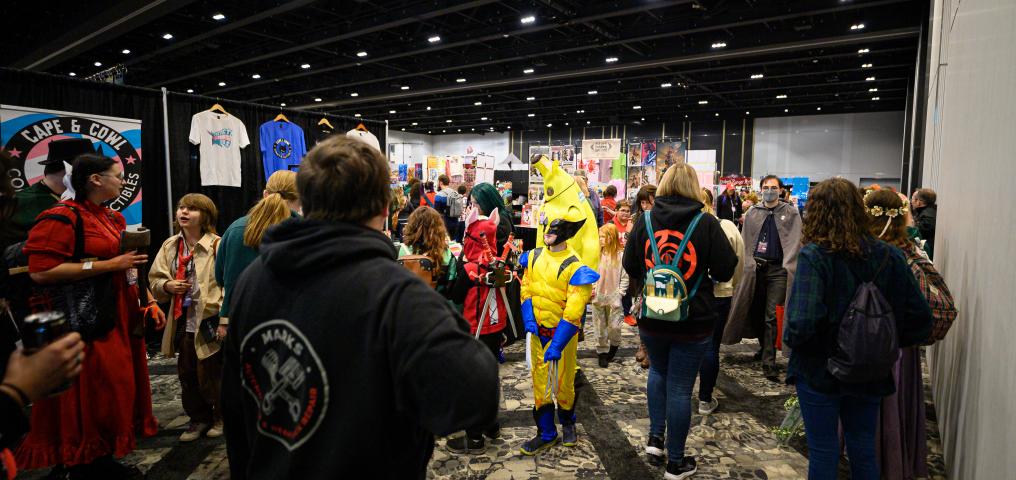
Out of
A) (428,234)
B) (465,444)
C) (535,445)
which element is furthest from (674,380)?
(428,234)

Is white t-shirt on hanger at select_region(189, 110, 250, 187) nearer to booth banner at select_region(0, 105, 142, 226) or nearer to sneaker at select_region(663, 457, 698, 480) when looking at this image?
booth banner at select_region(0, 105, 142, 226)

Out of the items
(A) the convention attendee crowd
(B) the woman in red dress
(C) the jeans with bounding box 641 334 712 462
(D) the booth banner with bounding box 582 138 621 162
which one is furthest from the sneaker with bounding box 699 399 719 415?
(D) the booth banner with bounding box 582 138 621 162

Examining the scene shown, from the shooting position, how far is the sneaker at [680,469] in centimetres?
280

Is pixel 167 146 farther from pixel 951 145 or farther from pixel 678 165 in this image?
pixel 951 145

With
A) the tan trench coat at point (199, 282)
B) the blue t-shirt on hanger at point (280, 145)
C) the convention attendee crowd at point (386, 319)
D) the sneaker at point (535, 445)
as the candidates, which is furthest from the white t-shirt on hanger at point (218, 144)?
the sneaker at point (535, 445)

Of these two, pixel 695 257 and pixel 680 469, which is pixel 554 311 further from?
pixel 680 469

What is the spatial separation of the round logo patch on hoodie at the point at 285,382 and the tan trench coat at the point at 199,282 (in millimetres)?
2273

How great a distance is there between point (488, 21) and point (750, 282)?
6.94 metres

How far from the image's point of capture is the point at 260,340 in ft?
3.62

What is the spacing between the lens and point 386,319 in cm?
96

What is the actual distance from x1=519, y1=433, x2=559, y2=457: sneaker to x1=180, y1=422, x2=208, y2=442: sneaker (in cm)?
203

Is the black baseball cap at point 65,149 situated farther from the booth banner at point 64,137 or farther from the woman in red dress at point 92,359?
the woman in red dress at point 92,359

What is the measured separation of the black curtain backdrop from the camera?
4195mm

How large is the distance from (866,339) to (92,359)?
11.5 ft
